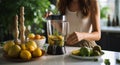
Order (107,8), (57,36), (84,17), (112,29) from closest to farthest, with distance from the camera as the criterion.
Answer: (57,36), (84,17), (112,29), (107,8)

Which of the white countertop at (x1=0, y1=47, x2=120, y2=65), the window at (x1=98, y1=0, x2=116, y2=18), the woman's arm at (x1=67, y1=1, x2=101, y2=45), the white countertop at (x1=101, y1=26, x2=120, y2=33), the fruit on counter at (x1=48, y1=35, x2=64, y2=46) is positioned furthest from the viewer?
the window at (x1=98, y1=0, x2=116, y2=18)

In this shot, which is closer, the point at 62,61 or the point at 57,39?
the point at 62,61

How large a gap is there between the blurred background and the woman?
7.8 inches

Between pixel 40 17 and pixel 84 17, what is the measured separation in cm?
88

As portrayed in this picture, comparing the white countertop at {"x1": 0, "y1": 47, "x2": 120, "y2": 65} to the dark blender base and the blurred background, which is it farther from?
the blurred background

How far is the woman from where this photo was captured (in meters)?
1.89

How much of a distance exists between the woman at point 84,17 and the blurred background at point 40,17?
0.65 ft

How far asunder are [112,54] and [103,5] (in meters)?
2.68

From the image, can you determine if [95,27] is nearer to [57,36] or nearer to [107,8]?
[57,36]

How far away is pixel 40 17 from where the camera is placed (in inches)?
109

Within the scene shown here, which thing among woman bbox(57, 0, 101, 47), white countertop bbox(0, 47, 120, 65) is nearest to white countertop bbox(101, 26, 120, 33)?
woman bbox(57, 0, 101, 47)

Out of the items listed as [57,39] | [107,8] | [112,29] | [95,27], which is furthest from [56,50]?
[107,8]

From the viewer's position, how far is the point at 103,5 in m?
4.11

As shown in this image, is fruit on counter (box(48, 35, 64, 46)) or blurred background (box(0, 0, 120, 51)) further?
blurred background (box(0, 0, 120, 51))
